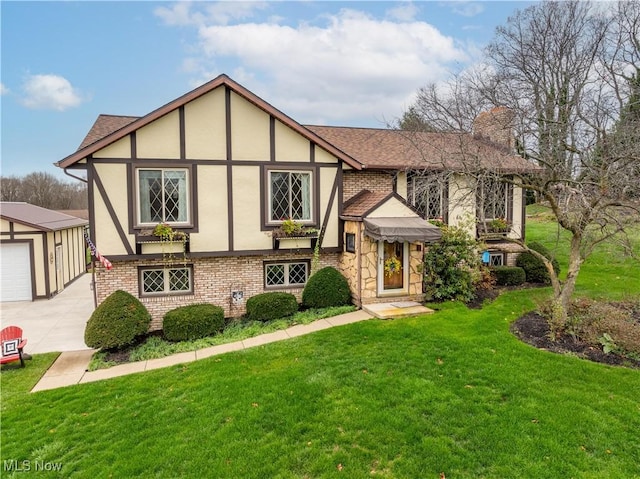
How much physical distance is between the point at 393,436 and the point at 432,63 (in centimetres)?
1426

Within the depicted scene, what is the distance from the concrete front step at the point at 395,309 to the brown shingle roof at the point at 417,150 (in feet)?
13.1

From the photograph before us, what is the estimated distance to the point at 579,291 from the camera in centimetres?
1240

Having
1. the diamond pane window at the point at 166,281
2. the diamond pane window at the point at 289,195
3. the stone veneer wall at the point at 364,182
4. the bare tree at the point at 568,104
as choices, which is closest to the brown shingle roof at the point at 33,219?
the diamond pane window at the point at 166,281

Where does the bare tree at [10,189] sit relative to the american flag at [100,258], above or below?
above

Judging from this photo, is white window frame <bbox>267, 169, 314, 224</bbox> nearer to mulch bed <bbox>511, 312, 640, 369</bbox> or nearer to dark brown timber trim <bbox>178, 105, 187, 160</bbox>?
dark brown timber trim <bbox>178, 105, 187, 160</bbox>

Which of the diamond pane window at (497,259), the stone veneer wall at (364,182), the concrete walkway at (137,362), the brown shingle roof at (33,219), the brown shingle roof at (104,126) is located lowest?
the concrete walkway at (137,362)

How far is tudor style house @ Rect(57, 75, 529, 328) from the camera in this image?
10.2 metres

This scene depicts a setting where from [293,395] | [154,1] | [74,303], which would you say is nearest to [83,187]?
[74,303]

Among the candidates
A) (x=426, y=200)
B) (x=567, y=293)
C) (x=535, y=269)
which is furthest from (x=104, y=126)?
(x=535, y=269)

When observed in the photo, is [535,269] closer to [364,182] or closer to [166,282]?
[364,182]

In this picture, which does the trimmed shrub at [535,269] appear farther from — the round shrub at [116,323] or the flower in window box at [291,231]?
the round shrub at [116,323]

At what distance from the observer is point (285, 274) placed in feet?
39.8

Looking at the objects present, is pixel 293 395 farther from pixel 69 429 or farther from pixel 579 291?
pixel 579 291

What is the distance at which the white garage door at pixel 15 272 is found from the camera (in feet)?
50.0
